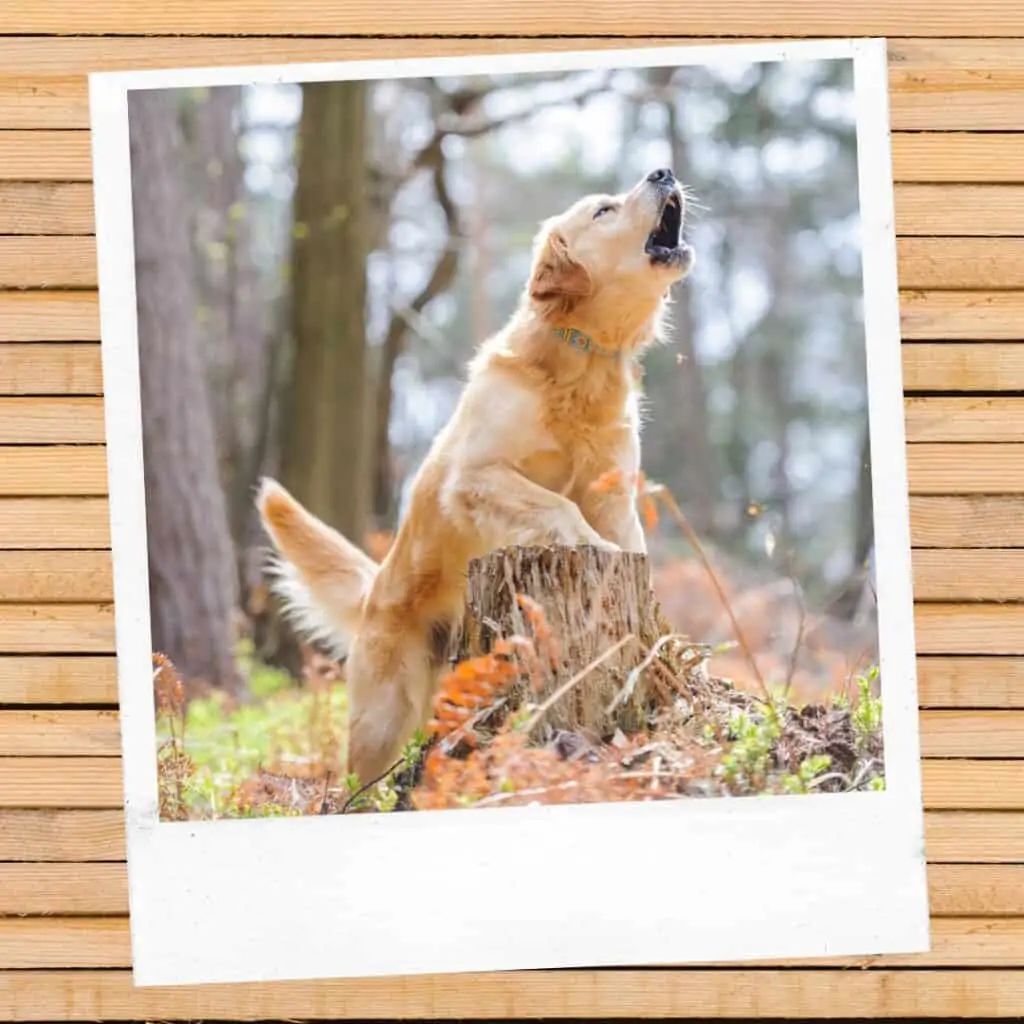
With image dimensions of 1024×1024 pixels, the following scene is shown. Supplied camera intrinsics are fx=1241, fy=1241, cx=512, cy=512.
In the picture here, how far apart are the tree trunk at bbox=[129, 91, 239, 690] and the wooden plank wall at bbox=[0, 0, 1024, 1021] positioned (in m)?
2.72

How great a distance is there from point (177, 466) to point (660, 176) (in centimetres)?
326

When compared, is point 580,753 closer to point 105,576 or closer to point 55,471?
point 105,576

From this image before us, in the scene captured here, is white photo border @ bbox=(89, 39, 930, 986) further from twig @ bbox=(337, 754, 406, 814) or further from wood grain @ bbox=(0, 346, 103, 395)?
twig @ bbox=(337, 754, 406, 814)

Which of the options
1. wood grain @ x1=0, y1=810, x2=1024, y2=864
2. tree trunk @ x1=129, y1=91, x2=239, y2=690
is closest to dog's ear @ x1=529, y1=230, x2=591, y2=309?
wood grain @ x1=0, y1=810, x2=1024, y2=864

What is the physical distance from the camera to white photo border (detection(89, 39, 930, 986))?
2979 mm

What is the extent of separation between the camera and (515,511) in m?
3.67

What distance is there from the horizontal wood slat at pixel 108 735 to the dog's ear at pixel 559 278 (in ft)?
5.22

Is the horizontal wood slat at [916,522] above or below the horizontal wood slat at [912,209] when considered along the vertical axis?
below

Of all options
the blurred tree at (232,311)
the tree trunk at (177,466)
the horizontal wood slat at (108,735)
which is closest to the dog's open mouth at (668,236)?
the horizontal wood slat at (108,735)

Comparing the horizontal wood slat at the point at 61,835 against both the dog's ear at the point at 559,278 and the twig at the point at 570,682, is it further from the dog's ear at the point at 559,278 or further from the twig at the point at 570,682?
the dog's ear at the point at 559,278

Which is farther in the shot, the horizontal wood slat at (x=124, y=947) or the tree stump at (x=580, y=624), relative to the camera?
the tree stump at (x=580, y=624)

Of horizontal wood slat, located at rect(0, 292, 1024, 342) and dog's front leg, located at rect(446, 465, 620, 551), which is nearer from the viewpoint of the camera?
horizontal wood slat, located at rect(0, 292, 1024, 342)

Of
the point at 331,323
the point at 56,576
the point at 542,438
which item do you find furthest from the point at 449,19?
the point at 331,323

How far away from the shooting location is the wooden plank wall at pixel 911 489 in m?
3.05
